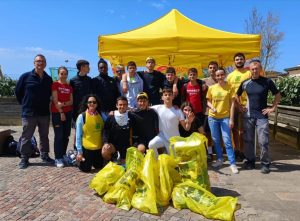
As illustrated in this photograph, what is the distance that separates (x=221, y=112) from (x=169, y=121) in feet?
3.97

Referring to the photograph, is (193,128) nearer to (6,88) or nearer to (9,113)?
(9,113)

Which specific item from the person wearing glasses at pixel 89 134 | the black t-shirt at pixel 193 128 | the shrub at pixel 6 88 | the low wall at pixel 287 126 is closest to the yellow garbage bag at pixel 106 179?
the person wearing glasses at pixel 89 134

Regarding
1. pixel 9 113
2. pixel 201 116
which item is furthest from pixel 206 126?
pixel 9 113

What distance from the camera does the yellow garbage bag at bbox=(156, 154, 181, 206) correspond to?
4410 millimetres

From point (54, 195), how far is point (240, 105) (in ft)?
12.3

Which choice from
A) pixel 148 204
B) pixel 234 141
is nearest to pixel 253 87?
pixel 234 141

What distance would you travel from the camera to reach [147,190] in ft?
14.4

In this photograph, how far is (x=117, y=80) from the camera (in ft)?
23.2

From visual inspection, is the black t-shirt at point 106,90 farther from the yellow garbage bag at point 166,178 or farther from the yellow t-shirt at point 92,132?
the yellow garbage bag at point 166,178

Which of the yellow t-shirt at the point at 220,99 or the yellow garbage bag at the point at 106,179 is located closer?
the yellow garbage bag at the point at 106,179

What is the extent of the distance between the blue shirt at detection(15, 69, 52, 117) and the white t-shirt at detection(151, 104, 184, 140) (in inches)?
90.3

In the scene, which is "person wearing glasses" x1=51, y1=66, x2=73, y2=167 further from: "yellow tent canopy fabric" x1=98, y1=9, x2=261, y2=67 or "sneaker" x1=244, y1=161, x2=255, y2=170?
"sneaker" x1=244, y1=161, x2=255, y2=170

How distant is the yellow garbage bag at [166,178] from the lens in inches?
174

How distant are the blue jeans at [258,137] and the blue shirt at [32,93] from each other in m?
3.86
